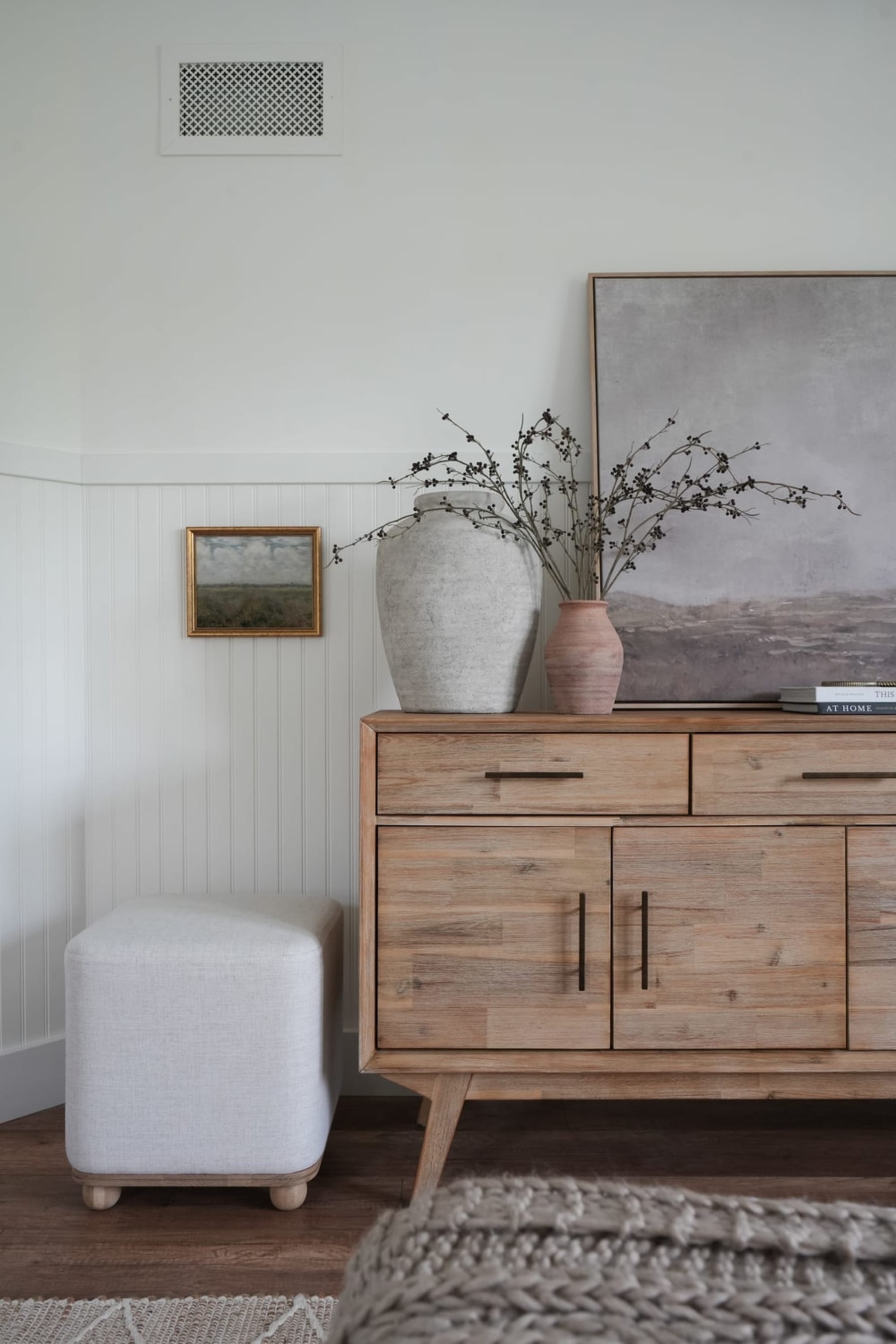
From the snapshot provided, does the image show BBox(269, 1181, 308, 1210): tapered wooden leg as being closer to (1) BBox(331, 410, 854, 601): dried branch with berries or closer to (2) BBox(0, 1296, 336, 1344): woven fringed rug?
(2) BBox(0, 1296, 336, 1344): woven fringed rug

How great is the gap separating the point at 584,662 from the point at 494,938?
0.55 metres

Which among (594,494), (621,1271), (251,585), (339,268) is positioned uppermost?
(339,268)

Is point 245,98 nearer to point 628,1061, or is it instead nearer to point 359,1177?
point 628,1061

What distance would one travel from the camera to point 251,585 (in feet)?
7.06

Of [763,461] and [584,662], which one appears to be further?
[763,461]

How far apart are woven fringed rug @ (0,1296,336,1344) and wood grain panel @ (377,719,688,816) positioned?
2.58 feet

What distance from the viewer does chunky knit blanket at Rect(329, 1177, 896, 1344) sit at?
43 cm

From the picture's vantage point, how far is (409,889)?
1631 mm

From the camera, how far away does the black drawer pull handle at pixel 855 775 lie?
1631 millimetres

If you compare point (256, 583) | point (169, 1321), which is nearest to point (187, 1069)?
point (169, 1321)

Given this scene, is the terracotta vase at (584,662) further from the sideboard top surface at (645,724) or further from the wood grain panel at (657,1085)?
the wood grain panel at (657,1085)

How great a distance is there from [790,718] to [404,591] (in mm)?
773

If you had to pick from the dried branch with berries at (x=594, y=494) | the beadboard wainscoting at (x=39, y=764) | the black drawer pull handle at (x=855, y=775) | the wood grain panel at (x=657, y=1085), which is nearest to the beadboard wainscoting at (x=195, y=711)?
the beadboard wainscoting at (x=39, y=764)

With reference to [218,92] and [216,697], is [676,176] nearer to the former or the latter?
[218,92]
